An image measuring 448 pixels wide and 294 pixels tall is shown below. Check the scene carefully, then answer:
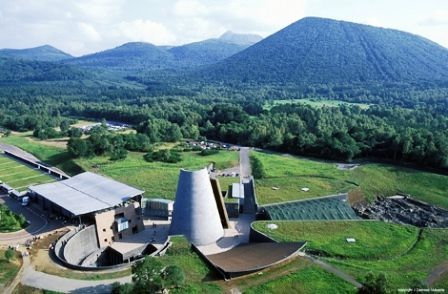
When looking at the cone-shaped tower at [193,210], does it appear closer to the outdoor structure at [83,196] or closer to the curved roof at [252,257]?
the curved roof at [252,257]

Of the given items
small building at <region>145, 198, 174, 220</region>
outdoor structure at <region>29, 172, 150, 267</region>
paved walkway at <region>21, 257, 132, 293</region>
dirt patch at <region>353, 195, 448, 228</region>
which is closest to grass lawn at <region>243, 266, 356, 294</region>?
paved walkway at <region>21, 257, 132, 293</region>

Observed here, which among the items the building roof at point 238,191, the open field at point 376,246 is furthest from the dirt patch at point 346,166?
the open field at point 376,246

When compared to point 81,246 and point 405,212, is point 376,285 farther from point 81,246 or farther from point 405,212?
point 405,212

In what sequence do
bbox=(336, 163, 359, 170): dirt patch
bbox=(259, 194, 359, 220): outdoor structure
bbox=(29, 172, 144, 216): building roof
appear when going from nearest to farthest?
bbox=(29, 172, 144, 216): building roof
bbox=(259, 194, 359, 220): outdoor structure
bbox=(336, 163, 359, 170): dirt patch

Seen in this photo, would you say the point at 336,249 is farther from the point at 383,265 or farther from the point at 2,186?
the point at 2,186

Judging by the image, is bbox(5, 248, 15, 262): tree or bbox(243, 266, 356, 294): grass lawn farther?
bbox(5, 248, 15, 262): tree

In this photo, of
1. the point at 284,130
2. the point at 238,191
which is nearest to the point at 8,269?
the point at 238,191

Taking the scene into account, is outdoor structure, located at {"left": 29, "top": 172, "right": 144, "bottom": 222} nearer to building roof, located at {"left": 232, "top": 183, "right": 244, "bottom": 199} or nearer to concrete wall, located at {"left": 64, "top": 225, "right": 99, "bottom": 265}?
concrete wall, located at {"left": 64, "top": 225, "right": 99, "bottom": 265}

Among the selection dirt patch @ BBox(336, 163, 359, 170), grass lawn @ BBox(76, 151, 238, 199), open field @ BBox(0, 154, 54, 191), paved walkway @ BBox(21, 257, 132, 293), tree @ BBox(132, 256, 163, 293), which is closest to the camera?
tree @ BBox(132, 256, 163, 293)
